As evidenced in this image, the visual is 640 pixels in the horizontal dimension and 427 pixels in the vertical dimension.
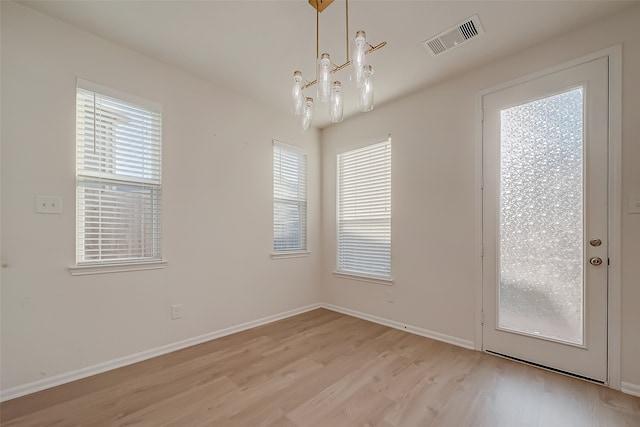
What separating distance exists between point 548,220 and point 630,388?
1280 mm

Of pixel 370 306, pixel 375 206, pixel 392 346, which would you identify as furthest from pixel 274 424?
pixel 375 206

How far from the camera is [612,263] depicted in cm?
206

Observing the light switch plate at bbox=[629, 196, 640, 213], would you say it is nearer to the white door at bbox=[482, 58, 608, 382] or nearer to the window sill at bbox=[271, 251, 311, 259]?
the white door at bbox=[482, 58, 608, 382]

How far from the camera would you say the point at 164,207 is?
8.69 ft

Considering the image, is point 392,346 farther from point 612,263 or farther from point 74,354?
point 74,354

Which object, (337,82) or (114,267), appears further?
(114,267)

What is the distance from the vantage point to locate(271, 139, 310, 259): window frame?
144 inches

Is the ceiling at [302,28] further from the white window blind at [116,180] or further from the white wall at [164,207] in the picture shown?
the white window blind at [116,180]

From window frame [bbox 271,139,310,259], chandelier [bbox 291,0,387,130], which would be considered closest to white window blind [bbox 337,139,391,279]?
window frame [bbox 271,139,310,259]

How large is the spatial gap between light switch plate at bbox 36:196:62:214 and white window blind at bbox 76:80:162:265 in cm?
12

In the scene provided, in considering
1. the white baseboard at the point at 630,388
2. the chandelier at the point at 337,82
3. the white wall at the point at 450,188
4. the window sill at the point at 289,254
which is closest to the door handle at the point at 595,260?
the white wall at the point at 450,188

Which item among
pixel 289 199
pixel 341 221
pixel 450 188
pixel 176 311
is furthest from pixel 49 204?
pixel 450 188

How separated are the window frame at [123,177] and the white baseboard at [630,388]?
3.81m

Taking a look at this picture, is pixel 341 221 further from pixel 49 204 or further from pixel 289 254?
pixel 49 204
